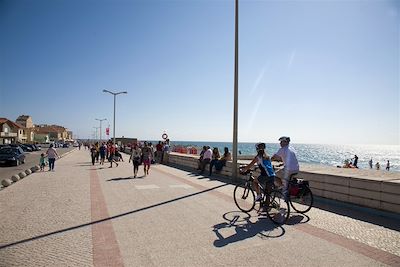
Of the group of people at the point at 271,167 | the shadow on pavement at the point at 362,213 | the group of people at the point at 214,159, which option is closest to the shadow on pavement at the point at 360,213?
the shadow on pavement at the point at 362,213

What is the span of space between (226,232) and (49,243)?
312 centimetres

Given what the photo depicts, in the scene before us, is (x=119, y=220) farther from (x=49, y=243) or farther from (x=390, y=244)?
(x=390, y=244)

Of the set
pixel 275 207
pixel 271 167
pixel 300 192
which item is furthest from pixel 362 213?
pixel 271 167

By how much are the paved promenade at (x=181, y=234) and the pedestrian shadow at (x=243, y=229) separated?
2 cm

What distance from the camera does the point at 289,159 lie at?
7480mm

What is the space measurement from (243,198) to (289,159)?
162 cm

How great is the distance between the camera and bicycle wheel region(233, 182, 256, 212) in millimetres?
7914

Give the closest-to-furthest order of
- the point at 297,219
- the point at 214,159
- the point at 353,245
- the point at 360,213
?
the point at 353,245
the point at 297,219
the point at 360,213
the point at 214,159

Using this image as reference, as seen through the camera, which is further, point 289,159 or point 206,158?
point 206,158

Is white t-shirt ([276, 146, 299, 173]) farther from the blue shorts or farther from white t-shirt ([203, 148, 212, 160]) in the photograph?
white t-shirt ([203, 148, 212, 160])

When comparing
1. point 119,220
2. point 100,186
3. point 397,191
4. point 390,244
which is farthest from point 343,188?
point 100,186

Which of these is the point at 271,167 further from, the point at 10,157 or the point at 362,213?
the point at 10,157

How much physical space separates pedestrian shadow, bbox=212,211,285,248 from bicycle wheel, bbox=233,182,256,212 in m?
0.53

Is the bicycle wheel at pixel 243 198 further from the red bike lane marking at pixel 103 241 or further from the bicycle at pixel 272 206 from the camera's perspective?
the red bike lane marking at pixel 103 241
